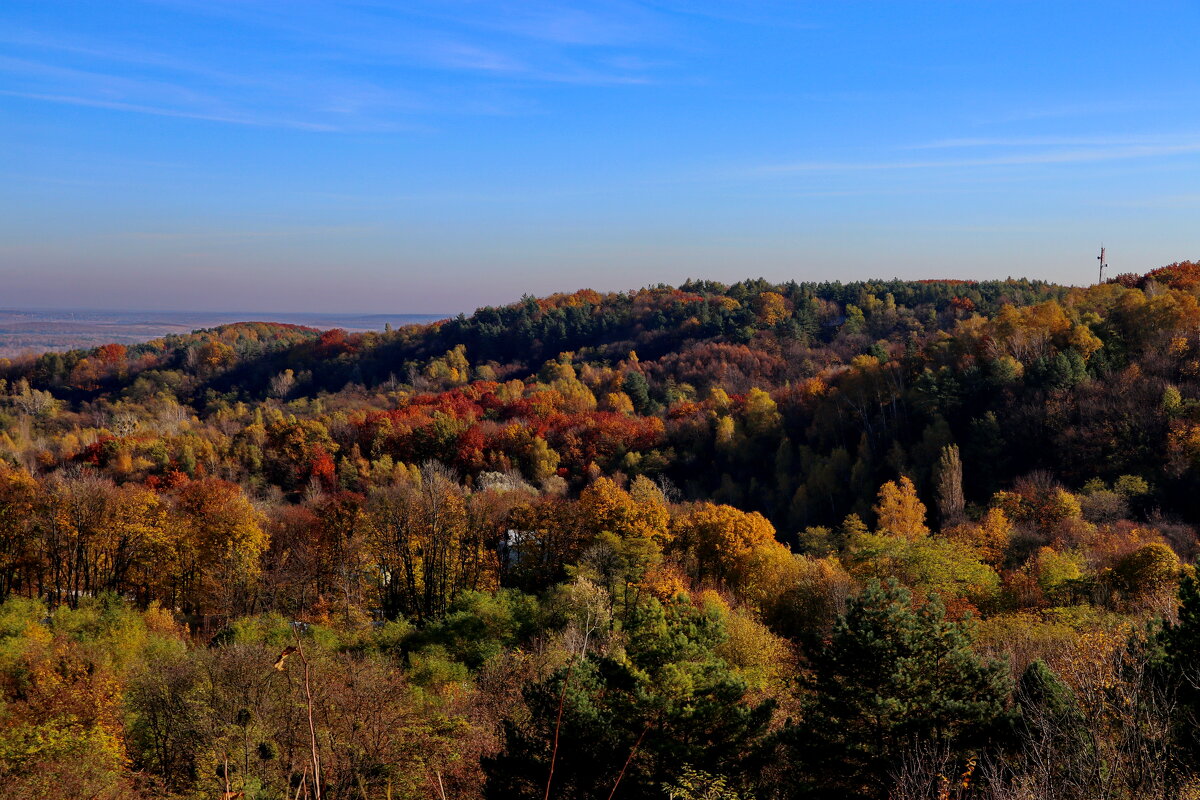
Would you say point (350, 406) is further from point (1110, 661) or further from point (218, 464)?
point (1110, 661)

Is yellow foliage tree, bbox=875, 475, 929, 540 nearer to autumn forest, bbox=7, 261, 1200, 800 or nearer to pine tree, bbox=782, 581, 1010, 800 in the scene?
autumn forest, bbox=7, 261, 1200, 800

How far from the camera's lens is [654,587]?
40.7 m

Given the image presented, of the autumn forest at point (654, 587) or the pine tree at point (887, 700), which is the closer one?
the pine tree at point (887, 700)

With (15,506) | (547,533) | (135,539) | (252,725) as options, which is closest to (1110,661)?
(252,725)

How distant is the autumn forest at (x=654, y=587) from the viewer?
18312 millimetres

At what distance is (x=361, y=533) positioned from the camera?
48.2 m

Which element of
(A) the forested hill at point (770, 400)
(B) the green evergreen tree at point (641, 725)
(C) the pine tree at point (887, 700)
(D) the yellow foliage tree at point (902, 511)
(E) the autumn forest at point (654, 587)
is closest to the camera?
(C) the pine tree at point (887, 700)

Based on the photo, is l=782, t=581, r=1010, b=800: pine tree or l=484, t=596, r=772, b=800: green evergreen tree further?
l=484, t=596, r=772, b=800: green evergreen tree

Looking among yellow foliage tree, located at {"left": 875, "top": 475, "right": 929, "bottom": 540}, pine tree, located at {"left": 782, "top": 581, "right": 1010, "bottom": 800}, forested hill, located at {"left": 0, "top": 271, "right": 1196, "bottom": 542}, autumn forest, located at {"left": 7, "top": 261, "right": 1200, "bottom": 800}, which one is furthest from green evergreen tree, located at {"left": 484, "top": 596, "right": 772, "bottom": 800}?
forested hill, located at {"left": 0, "top": 271, "right": 1196, "bottom": 542}

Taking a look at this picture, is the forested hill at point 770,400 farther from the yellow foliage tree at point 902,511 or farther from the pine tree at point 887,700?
the pine tree at point 887,700

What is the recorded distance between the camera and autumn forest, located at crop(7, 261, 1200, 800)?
18312mm

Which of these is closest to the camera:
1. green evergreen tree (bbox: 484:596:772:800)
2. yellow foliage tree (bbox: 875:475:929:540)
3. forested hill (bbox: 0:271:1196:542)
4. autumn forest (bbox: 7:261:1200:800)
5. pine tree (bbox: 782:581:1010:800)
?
pine tree (bbox: 782:581:1010:800)

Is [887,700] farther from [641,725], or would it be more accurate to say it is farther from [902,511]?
[902,511]

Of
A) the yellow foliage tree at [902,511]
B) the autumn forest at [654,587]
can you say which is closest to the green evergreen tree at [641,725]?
the autumn forest at [654,587]
